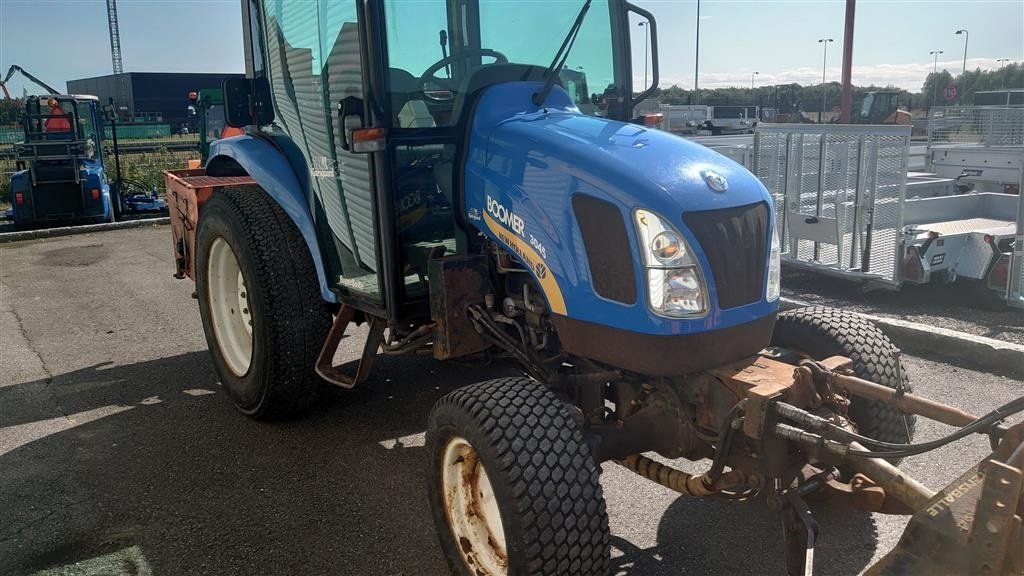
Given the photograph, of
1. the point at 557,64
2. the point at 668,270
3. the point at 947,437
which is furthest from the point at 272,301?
the point at 947,437

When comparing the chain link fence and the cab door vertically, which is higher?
the cab door

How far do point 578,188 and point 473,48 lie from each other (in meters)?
1.24

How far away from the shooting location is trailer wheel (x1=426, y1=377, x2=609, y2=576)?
8.74ft

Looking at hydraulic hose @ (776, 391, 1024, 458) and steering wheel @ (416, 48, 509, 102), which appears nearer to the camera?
hydraulic hose @ (776, 391, 1024, 458)

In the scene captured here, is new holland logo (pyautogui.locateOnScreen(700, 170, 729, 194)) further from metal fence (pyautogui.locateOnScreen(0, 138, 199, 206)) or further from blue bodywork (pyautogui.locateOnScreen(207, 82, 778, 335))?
metal fence (pyautogui.locateOnScreen(0, 138, 199, 206))

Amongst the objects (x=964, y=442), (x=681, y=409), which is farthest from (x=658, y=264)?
(x=964, y=442)

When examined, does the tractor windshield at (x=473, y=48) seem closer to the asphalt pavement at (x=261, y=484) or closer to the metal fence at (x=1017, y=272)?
the asphalt pavement at (x=261, y=484)

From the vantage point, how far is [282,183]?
173 inches

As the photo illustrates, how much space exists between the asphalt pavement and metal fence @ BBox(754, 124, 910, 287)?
80.3 inches

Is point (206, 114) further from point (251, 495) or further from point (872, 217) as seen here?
point (251, 495)

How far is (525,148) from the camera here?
10.4 ft

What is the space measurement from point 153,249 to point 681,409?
9851mm

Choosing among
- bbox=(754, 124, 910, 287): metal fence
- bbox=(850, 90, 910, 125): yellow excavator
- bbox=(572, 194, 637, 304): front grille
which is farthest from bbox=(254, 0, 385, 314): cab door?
bbox=(850, 90, 910, 125): yellow excavator

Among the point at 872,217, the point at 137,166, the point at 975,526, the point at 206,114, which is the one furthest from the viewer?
the point at 137,166
